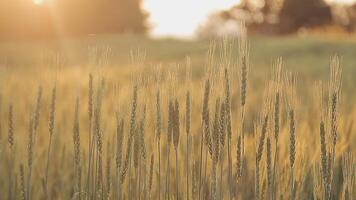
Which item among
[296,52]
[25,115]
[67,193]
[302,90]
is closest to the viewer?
[67,193]

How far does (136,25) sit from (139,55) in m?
23.4

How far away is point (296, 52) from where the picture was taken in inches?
345

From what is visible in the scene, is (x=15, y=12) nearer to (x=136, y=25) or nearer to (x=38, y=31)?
(x=38, y=31)

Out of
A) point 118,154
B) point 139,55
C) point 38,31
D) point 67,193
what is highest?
point 38,31

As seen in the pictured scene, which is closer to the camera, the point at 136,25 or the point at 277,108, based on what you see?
the point at 277,108

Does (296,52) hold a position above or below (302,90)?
above

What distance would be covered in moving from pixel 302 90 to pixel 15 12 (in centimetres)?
1749

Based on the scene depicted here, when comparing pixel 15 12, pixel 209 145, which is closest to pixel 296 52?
pixel 209 145

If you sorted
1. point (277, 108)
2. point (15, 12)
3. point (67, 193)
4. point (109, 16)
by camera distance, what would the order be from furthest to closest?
point (109, 16) → point (15, 12) → point (67, 193) → point (277, 108)

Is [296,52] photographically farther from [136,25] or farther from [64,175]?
[136,25]

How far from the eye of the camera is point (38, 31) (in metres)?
21.7

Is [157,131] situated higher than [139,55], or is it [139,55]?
[139,55]

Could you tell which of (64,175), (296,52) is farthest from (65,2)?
(64,175)

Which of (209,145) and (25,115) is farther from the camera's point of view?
(25,115)
